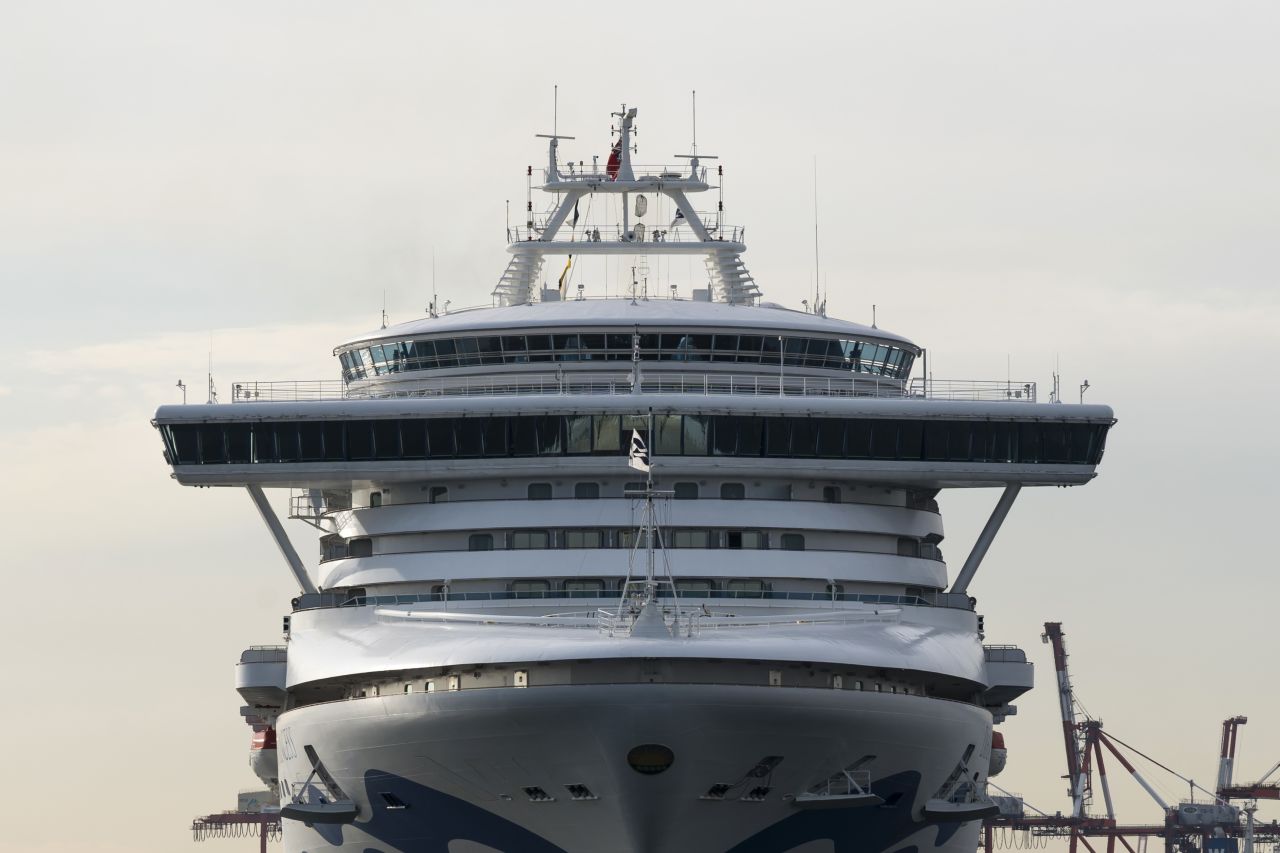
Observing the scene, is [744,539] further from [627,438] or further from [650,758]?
[650,758]

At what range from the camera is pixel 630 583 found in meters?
55.8

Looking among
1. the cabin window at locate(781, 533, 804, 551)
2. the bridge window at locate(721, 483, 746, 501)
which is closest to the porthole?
the cabin window at locate(781, 533, 804, 551)

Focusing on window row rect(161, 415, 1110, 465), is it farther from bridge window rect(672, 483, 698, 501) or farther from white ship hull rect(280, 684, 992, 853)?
white ship hull rect(280, 684, 992, 853)

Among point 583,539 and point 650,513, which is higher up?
point 583,539

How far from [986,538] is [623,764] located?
1519 cm

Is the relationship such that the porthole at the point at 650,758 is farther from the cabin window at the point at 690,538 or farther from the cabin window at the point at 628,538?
the cabin window at the point at 690,538

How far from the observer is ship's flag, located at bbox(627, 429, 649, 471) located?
181 ft

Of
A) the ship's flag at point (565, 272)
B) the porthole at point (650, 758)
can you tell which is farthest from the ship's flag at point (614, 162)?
the porthole at point (650, 758)

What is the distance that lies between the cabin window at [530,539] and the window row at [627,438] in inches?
68.7

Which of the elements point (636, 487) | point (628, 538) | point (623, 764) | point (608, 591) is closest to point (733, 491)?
point (636, 487)

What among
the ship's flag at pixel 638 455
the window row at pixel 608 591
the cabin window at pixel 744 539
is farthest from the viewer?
the cabin window at pixel 744 539

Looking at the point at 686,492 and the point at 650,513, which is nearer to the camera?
the point at 650,513

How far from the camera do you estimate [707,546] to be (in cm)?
5891

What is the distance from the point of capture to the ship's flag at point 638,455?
2167 inches
